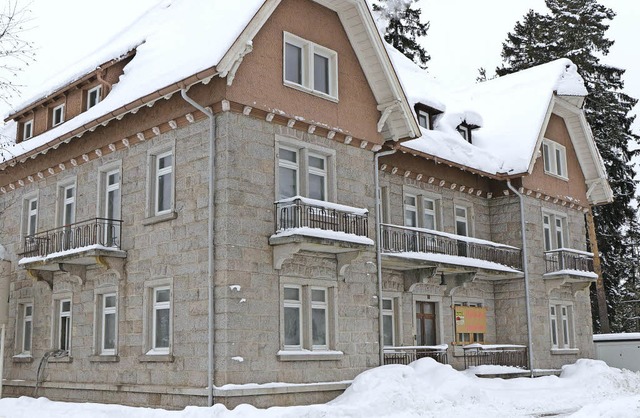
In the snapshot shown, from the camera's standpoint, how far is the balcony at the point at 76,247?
63.4 ft

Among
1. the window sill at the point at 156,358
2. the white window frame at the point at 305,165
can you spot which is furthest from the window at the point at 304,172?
the window sill at the point at 156,358

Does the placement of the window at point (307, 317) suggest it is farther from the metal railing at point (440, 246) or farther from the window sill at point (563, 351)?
the window sill at point (563, 351)

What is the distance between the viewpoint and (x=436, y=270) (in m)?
23.1

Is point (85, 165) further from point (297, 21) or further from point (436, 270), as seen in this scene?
point (436, 270)

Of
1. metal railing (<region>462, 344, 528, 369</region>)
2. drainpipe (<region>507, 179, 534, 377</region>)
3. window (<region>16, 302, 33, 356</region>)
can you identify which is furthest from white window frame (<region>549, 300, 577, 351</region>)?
window (<region>16, 302, 33, 356</region>)

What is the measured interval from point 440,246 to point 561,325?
8293 millimetres

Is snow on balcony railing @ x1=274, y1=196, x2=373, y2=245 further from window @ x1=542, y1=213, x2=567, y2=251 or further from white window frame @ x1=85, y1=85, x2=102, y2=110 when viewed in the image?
window @ x1=542, y1=213, x2=567, y2=251

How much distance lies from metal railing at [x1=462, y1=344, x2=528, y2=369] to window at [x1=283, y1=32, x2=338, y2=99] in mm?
10138

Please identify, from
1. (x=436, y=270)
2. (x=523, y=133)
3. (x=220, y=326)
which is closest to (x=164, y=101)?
(x=220, y=326)

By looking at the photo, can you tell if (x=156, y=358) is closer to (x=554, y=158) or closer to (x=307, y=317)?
(x=307, y=317)

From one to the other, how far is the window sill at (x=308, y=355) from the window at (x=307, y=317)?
20 cm

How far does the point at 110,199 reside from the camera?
2108cm

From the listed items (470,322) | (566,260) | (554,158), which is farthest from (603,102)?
(470,322)

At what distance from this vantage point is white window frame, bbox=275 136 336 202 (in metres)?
18.9
